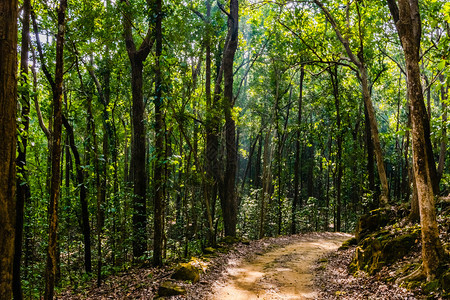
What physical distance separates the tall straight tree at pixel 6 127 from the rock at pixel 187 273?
4.98 metres

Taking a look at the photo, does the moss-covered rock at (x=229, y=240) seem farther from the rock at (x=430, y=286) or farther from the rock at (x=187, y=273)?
the rock at (x=430, y=286)

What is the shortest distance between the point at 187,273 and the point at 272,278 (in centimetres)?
242

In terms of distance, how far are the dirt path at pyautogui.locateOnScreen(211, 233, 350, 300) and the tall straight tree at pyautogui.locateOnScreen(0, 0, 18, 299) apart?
16.4ft

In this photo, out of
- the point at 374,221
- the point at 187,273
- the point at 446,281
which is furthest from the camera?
the point at 374,221

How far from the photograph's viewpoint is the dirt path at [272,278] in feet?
24.1

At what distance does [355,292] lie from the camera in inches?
269

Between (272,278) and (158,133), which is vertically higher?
(158,133)

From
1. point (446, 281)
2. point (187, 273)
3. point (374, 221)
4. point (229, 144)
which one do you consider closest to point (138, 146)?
point (229, 144)

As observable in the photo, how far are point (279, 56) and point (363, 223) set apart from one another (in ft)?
41.5

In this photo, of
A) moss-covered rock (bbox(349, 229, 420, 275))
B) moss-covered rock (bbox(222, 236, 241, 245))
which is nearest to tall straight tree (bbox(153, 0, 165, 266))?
moss-covered rock (bbox(222, 236, 241, 245))

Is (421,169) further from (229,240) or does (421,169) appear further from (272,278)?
(229,240)

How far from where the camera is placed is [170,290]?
22.7 ft

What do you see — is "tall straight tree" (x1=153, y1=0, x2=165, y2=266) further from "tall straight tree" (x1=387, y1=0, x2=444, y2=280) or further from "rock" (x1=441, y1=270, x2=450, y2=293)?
"rock" (x1=441, y1=270, x2=450, y2=293)

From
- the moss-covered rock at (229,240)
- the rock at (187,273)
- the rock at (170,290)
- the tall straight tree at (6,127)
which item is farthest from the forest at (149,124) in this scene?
the rock at (170,290)
